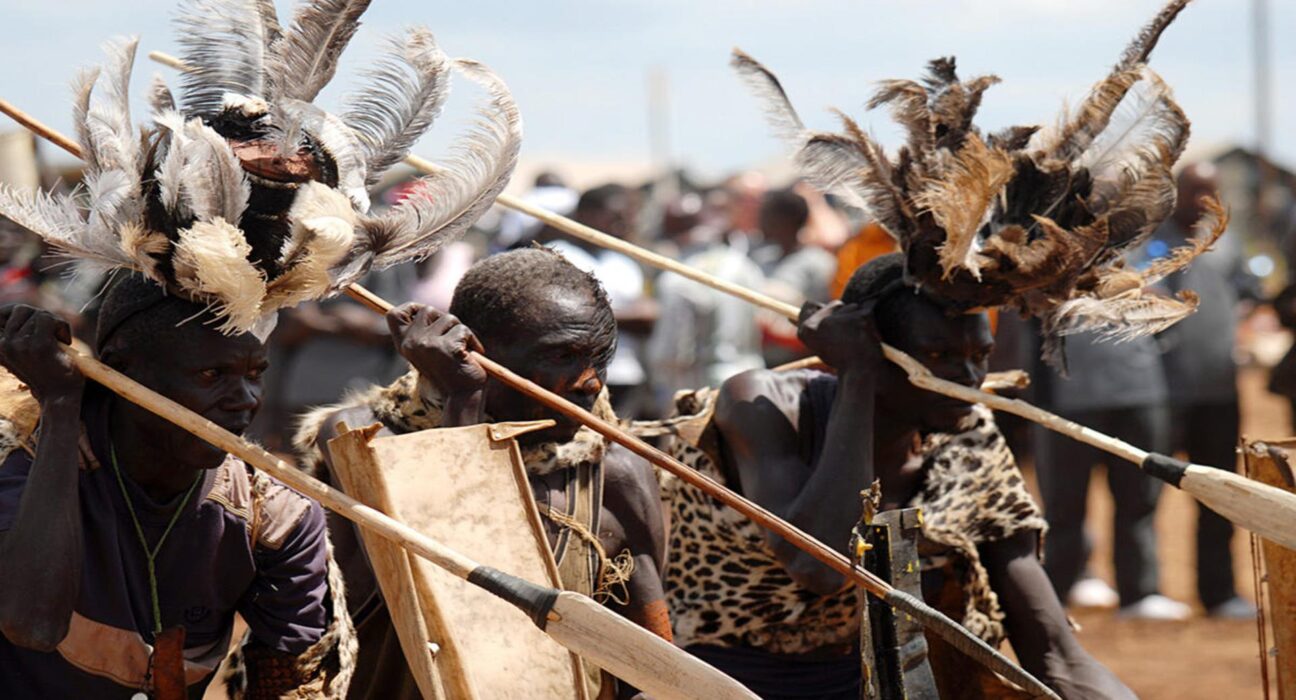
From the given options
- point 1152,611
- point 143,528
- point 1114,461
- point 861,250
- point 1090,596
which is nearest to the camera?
point 143,528

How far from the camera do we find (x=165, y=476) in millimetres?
3258

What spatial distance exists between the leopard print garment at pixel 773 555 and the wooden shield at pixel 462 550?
3.75 feet

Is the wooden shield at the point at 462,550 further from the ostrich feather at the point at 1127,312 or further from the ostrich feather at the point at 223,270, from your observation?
the ostrich feather at the point at 1127,312

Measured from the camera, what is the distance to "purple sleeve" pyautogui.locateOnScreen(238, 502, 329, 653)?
341 centimetres

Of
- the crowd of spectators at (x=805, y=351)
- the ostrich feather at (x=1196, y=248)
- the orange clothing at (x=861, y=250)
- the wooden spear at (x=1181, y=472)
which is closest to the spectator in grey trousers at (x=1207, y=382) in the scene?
the crowd of spectators at (x=805, y=351)

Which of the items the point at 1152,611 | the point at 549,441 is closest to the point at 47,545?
the point at 549,441

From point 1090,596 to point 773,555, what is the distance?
20.0 ft

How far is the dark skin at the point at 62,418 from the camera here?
296 cm

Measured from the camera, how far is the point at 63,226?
10.2ft

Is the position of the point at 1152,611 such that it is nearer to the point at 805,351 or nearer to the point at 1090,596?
the point at 1090,596

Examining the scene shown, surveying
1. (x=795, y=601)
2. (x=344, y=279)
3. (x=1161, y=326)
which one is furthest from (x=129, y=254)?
(x=1161, y=326)

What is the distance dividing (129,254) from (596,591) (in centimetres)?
129

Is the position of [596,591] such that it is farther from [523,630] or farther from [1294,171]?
[1294,171]

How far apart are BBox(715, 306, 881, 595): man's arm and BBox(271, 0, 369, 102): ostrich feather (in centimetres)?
150
